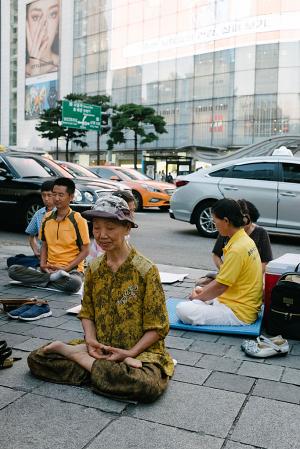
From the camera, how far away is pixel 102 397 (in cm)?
301

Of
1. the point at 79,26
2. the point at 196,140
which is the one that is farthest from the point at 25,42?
the point at 196,140

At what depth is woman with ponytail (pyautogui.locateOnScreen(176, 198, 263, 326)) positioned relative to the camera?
13.7ft

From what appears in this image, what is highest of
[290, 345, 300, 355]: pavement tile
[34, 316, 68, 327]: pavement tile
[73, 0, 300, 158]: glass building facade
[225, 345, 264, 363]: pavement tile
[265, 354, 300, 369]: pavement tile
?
[73, 0, 300, 158]: glass building facade

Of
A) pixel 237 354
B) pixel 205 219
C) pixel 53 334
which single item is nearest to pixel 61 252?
pixel 53 334

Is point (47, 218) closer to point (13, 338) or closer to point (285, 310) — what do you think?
point (13, 338)

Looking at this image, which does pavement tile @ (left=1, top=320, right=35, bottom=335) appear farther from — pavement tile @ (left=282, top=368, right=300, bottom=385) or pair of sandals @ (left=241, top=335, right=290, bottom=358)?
pavement tile @ (left=282, top=368, right=300, bottom=385)

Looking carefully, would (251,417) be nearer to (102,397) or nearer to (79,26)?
(102,397)

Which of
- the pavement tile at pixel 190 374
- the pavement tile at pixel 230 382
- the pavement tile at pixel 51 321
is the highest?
the pavement tile at pixel 230 382

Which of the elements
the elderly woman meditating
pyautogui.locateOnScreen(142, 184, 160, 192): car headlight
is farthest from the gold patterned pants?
pyautogui.locateOnScreen(142, 184, 160, 192): car headlight

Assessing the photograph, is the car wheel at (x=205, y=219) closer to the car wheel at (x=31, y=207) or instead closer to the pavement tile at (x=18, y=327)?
the car wheel at (x=31, y=207)

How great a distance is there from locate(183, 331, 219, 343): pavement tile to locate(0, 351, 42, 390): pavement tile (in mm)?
1359

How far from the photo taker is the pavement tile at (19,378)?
10.4ft

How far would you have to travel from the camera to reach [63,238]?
5.79 metres

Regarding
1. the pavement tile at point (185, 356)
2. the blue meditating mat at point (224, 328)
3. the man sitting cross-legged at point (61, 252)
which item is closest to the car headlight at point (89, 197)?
the man sitting cross-legged at point (61, 252)
